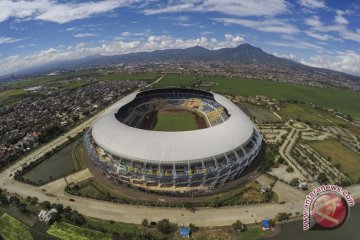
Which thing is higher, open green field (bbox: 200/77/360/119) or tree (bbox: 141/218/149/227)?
tree (bbox: 141/218/149/227)

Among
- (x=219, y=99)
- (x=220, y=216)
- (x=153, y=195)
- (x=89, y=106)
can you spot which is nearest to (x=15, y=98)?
(x=89, y=106)

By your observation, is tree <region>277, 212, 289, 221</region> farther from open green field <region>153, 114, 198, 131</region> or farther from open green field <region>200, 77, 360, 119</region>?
open green field <region>200, 77, 360, 119</region>

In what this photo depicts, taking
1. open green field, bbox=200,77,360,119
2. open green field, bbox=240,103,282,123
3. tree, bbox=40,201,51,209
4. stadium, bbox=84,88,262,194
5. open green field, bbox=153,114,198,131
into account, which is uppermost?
stadium, bbox=84,88,262,194

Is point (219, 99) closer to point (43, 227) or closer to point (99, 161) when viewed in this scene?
point (99, 161)

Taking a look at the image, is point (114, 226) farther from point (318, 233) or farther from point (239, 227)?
point (318, 233)

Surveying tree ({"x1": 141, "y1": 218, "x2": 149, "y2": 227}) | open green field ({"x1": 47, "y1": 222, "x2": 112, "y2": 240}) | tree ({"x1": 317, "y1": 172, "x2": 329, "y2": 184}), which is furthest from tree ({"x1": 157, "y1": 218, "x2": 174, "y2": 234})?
tree ({"x1": 317, "y1": 172, "x2": 329, "y2": 184})

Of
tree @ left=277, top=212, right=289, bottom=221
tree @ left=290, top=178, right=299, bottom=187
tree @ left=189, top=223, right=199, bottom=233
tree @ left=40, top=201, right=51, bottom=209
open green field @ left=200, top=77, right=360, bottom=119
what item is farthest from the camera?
open green field @ left=200, top=77, right=360, bottom=119
